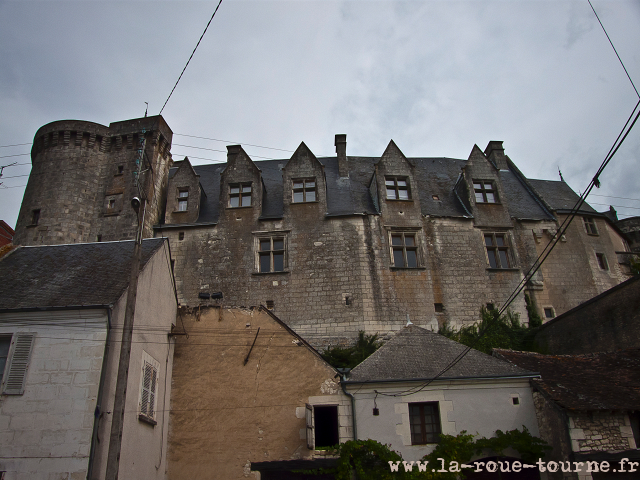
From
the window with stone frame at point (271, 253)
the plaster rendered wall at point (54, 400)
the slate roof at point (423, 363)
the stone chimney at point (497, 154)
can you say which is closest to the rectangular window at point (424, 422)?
the slate roof at point (423, 363)

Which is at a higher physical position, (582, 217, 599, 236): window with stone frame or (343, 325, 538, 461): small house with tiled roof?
(582, 217, 599, 236): window with stone frame

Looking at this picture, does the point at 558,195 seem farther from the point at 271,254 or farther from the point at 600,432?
the point at 600,432

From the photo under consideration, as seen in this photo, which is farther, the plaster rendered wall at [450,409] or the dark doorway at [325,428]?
the dark doorway at [325,428]

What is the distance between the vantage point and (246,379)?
1409 centimetres

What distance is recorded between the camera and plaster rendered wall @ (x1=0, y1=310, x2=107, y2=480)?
10.2 meters

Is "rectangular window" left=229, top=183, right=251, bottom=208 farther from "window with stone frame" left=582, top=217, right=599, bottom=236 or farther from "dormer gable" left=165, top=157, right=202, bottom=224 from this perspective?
"window with stone frame" left=582, top=217, right=599, bottom=236

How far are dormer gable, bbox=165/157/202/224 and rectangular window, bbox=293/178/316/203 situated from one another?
452 centimetres

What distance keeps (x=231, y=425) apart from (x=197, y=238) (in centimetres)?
1121

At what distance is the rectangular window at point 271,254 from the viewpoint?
2248 centimetres

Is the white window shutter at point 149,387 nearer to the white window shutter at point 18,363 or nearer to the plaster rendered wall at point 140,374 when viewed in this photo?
the plaster rendered wall at point 140,374

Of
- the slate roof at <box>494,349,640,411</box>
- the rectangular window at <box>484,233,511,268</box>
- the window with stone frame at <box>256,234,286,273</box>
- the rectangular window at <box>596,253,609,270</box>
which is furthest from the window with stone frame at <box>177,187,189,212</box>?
the rectangular window at <box>596,253,609,270</box>

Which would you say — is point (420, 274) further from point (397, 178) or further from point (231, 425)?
point (231, 425)

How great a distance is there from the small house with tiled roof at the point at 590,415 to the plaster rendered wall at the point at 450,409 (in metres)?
0.51

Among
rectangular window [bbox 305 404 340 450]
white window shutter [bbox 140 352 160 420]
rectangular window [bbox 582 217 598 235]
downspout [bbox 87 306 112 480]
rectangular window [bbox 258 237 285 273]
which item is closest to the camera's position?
downspout [bbox 87 306 112 480]
